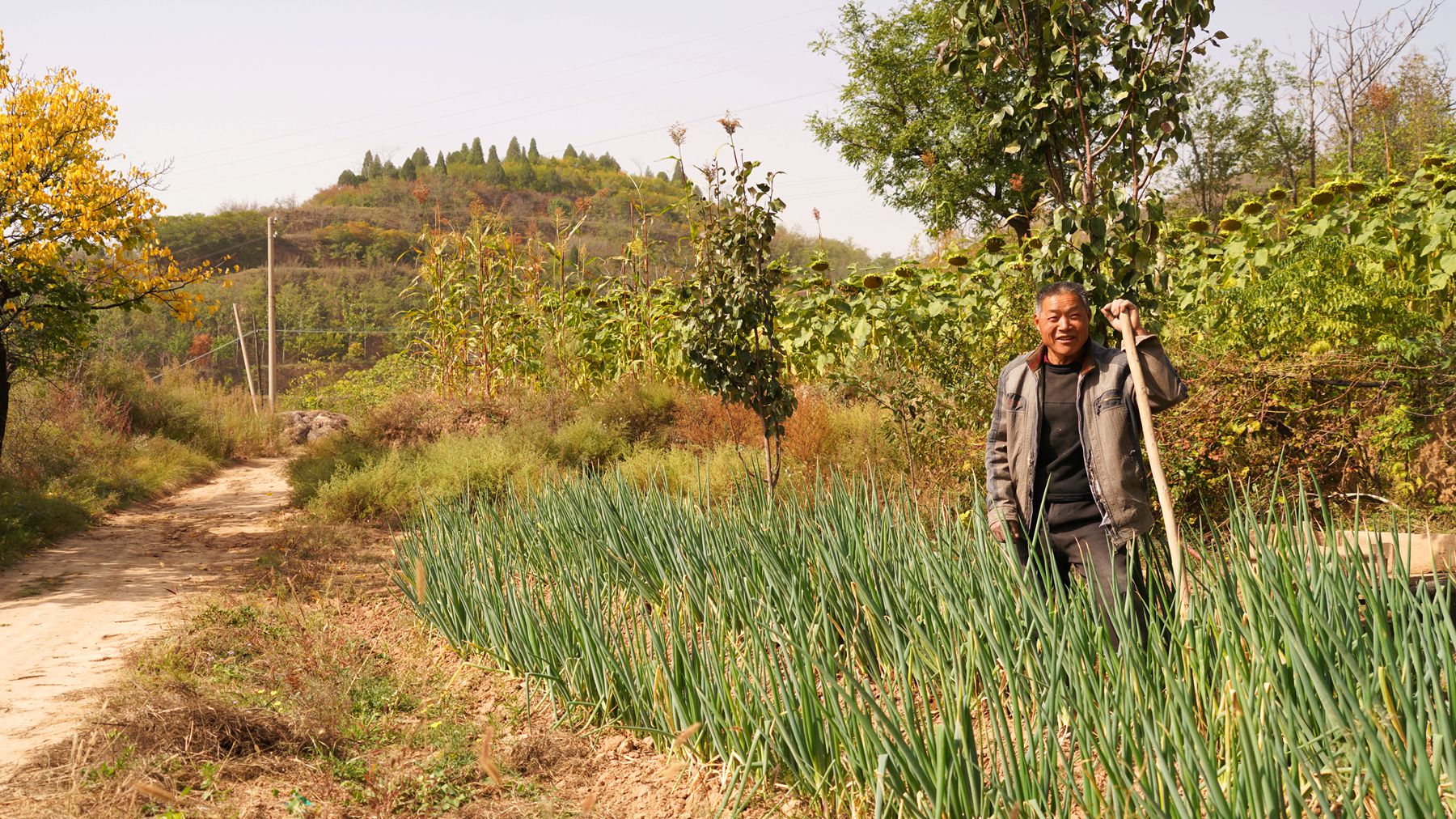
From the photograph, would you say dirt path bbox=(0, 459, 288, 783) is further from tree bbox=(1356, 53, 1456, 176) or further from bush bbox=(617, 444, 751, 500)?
tree bbox=(1356, 53, 1456, 176)

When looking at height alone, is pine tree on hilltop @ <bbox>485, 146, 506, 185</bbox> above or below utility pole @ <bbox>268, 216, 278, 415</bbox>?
above

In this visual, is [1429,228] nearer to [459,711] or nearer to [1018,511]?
[1018,511]

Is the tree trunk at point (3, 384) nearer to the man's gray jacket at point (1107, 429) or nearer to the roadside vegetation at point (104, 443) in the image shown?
the roadside vegetation at point (104, 443)

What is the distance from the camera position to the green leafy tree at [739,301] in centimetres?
655

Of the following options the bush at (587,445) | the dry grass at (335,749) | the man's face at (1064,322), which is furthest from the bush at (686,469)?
the man's face at (1064,322)

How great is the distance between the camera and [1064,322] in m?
3.33

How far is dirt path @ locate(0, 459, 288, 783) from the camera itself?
14.0 ft

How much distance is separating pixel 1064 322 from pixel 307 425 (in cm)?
1694

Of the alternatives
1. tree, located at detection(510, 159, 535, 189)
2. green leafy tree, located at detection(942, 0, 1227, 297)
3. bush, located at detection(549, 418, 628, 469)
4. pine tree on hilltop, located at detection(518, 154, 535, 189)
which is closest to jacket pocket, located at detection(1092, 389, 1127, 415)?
green leafy tree, located at detection(942, 0, 1227, 297)

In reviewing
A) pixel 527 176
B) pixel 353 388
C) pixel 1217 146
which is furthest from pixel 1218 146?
pixel 527 176

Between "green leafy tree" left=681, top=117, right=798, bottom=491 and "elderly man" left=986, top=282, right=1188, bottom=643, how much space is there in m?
2.97

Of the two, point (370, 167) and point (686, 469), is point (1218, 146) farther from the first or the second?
point (370, 167)

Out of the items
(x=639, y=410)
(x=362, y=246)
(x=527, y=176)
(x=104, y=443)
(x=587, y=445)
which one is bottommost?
(x=587, y=445)

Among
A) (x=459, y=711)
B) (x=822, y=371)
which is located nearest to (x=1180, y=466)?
(x=459, y=711)
